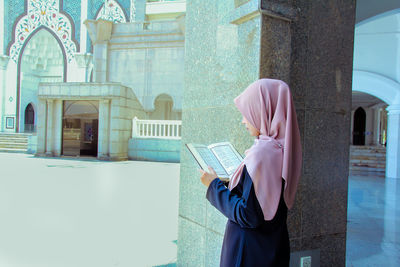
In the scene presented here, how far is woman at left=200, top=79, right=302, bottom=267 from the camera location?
1.53 meters

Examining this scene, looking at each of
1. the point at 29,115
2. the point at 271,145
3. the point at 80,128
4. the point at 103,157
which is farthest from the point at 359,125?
the point at 29,115

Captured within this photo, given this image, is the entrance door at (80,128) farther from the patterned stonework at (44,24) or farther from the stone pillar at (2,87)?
the stone pillar at (2,87)

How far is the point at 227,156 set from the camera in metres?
1.92

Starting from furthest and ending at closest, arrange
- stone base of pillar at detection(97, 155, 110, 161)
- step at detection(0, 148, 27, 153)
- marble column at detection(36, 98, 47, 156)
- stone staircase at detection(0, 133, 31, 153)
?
stone staircase at detection(0, 133, 31, 153), step at detection(0, 148, 27, 153), marble column at detection(36, 98, 47, 156), stone base of pillar at detection(97, 155, 110, 161)

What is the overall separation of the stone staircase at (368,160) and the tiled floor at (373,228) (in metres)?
5.66

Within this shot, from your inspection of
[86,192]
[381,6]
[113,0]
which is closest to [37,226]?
[86,192]

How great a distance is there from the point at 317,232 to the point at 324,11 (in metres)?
1.85

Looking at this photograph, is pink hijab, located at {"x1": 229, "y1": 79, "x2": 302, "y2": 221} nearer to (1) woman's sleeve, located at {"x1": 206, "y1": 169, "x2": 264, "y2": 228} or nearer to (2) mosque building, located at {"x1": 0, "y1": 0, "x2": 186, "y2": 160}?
(1) woman's sleeve, located at {"x1": 206, "y1": 169, "x2": 264, "y2": 228}

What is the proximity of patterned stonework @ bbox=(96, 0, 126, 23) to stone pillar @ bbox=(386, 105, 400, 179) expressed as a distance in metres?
19.2

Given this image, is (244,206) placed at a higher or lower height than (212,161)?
lower

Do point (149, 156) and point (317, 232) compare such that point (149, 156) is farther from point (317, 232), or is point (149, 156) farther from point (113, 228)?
point (317, 232)

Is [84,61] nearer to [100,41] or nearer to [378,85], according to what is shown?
[100,41]

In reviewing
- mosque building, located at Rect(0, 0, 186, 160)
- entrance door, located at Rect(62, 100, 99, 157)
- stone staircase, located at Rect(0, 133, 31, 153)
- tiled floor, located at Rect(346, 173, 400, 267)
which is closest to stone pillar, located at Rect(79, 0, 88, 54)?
mosque building, located at Rect(0, 0, 186, 160)

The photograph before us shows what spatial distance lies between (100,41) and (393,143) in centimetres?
1627
